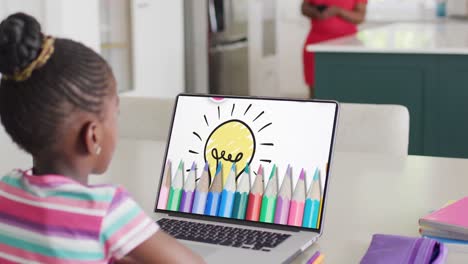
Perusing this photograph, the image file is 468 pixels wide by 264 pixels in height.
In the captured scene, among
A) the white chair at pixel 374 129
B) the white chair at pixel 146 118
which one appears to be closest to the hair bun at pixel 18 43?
the white chair at pixel 374 129

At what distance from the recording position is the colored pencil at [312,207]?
1.30 m

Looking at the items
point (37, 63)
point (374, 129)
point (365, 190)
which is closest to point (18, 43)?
point (37, 63)

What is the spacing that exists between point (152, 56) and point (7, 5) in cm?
142

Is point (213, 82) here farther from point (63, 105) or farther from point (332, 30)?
point (63, 105)

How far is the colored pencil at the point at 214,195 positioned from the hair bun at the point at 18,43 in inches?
20.8

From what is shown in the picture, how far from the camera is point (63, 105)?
36.1 inches

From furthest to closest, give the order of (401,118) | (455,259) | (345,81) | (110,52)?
1. (110,52)
2. (345,81)
3. (401,118)
4. (455,259)

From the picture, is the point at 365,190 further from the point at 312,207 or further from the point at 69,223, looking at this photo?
the point at 69,223

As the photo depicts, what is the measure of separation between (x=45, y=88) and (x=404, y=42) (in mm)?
3425

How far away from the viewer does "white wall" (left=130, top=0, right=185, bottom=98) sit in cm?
489

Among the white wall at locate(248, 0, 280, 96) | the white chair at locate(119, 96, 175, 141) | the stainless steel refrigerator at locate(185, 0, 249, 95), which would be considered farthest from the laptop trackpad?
the white wall at locate(248, 0, 280, 96)

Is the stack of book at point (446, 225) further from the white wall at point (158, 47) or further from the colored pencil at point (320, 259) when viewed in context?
the white wall at point (158, 47)

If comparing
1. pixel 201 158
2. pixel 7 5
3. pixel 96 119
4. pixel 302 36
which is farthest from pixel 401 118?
pixel 302 36

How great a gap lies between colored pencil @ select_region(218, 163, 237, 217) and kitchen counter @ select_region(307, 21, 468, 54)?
267cm
